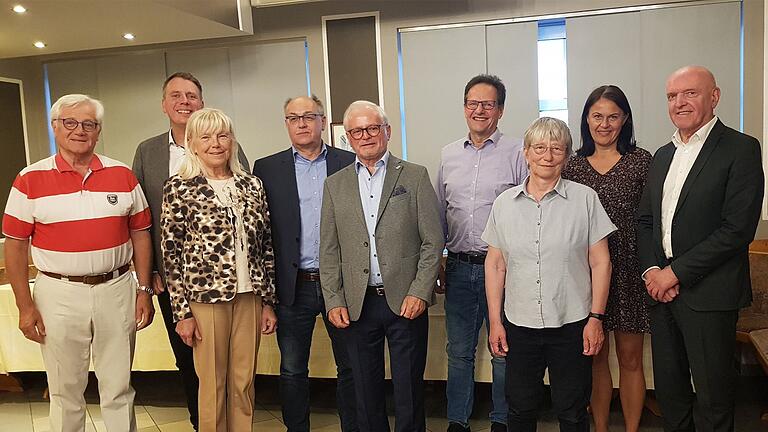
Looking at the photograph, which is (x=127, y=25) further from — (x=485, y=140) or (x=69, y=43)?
(x=485, y=140)

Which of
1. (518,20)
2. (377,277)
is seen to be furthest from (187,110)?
(518,20)

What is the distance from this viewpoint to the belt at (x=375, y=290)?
2676mm

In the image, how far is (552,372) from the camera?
2525 millimetres

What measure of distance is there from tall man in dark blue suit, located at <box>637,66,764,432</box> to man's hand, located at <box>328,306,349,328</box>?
1.28 meters

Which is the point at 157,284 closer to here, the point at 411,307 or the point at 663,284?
the point at 411,307

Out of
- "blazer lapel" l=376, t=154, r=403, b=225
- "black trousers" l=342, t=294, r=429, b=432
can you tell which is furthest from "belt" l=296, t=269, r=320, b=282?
"blazer lapel" l=376, t=154, r=403, b=225

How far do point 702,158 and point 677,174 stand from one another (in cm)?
12

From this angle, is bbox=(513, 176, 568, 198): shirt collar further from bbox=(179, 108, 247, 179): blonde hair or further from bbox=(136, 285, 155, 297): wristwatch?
bbox=(136, 285, 155, 297): wristwatch

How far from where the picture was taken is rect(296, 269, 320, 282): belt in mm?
2912

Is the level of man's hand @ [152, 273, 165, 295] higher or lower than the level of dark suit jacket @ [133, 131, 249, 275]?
lower

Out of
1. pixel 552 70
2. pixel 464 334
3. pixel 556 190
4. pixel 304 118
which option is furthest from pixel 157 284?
pixel 552 70

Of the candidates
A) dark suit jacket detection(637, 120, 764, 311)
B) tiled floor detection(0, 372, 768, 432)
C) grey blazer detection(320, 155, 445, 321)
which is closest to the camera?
dark suit jacket detection(637, 120, 764, 311)

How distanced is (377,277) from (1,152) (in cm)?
540

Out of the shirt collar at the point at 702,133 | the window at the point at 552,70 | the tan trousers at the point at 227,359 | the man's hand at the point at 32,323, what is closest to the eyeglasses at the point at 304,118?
the tan trousers at the point at 227,359
